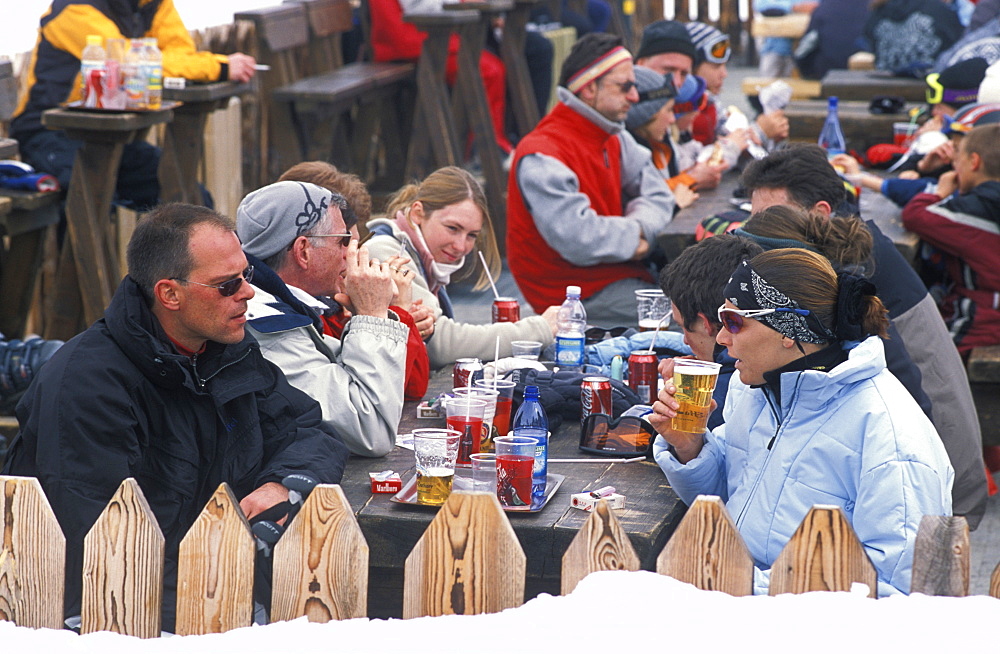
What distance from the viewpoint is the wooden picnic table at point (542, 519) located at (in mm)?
2443

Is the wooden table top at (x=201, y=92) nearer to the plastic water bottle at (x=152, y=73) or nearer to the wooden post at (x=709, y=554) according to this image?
the plastic water bottle at (x=152, y=73)

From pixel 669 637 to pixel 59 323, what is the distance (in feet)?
14.3

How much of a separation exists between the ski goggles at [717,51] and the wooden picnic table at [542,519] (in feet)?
15.8

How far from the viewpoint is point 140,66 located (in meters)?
5.09

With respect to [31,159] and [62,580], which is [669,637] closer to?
[62,580]

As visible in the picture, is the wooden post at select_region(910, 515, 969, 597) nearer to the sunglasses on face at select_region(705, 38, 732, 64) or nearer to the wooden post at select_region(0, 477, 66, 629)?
the wooden post at select_region(0, 477, 66, 629)

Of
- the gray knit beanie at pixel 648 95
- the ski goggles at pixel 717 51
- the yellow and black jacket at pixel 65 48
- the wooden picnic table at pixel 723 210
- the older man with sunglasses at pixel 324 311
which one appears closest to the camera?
the older man with sunglasses at pixel 324 311

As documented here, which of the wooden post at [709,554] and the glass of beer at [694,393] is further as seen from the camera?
the glass of beer at [694,393]

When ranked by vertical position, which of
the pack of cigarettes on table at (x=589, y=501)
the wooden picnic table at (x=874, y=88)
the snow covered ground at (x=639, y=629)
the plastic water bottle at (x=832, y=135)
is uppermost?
the snow covered ground at (x=639, y=629)

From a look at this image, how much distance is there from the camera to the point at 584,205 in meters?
5.08

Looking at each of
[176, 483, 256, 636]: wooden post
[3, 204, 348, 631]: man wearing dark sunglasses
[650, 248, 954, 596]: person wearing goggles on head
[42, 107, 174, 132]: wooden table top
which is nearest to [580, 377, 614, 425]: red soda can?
[650, 248, 954, 596]: person wearing goggles on head

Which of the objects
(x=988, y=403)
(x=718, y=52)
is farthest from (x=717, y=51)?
(x=988, y=403)

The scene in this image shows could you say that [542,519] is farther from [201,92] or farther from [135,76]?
[201,92]

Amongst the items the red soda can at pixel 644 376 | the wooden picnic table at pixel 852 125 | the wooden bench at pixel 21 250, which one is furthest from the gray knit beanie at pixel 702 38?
the red soda can at pixel 644 376
